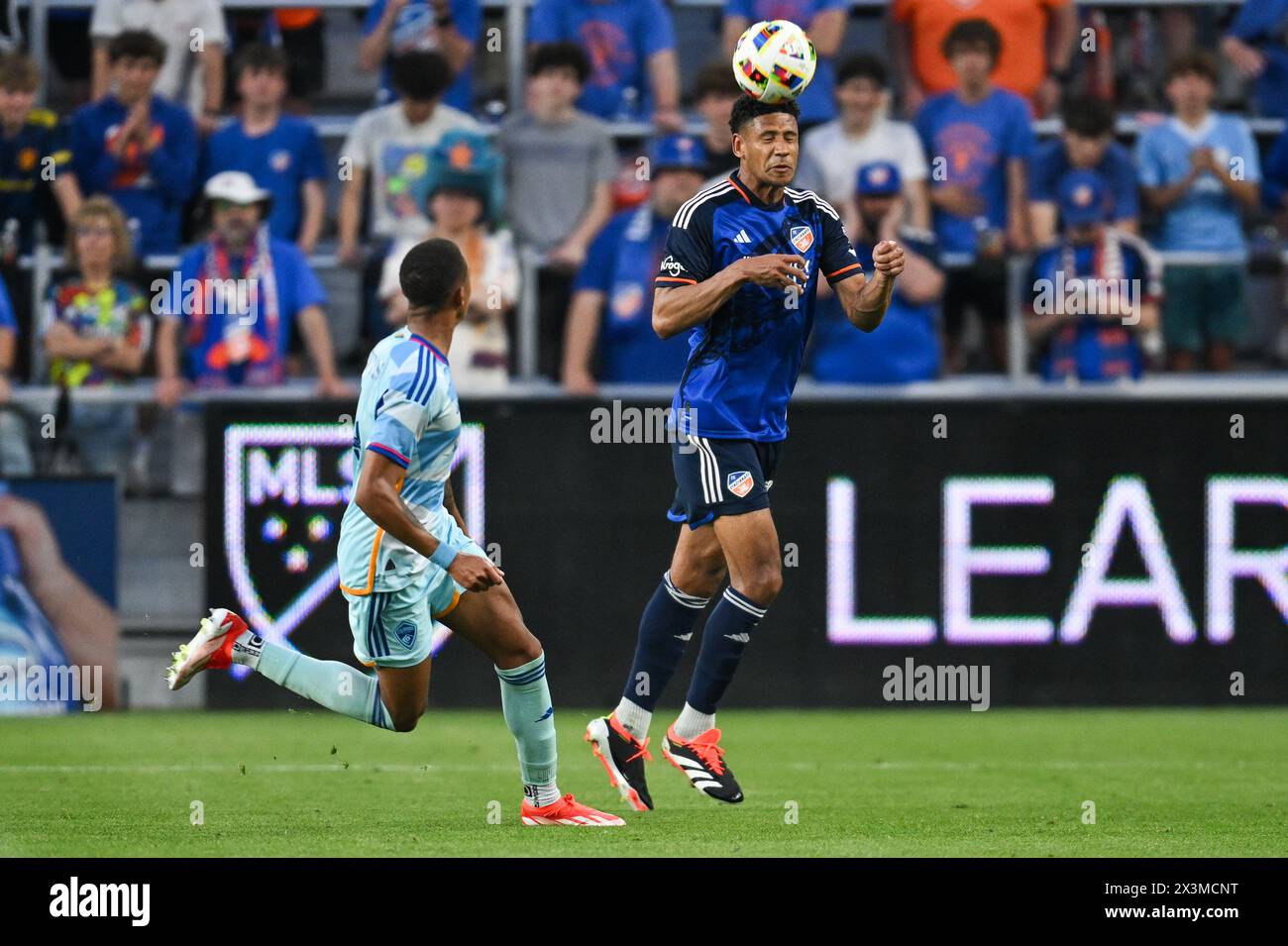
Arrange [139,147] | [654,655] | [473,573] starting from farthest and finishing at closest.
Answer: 1. [139,147]
2. [654,655]
3. [473,573]

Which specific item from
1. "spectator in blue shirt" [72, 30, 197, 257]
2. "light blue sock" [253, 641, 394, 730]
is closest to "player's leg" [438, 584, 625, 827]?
"light blue sock" [253, 641, 394, 730]

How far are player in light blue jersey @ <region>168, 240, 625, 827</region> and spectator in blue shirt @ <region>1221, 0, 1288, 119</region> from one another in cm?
852

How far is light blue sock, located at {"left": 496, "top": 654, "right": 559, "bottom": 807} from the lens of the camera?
7.00 meters

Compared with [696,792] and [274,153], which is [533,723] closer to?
[696,792]

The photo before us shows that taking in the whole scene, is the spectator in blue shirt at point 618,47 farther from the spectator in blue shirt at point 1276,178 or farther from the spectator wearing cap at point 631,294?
the spectator in blue shirt at point 1276,178

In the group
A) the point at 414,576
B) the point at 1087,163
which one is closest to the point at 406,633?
the point at 414,576

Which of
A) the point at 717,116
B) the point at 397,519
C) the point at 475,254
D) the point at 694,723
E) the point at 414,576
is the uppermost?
the point at 717,116

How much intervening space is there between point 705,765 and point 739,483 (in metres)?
1.02

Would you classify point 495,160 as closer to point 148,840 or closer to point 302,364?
point 302,364

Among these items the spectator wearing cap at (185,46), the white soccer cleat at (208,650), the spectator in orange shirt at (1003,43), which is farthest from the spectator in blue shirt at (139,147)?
the white soccer cleat at (208,650)

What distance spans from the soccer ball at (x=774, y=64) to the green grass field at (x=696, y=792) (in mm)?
2567

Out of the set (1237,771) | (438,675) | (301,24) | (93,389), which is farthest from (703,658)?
(301,24)

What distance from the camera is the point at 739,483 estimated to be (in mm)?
7480

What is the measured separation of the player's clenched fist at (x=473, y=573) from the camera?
20.8 ft
